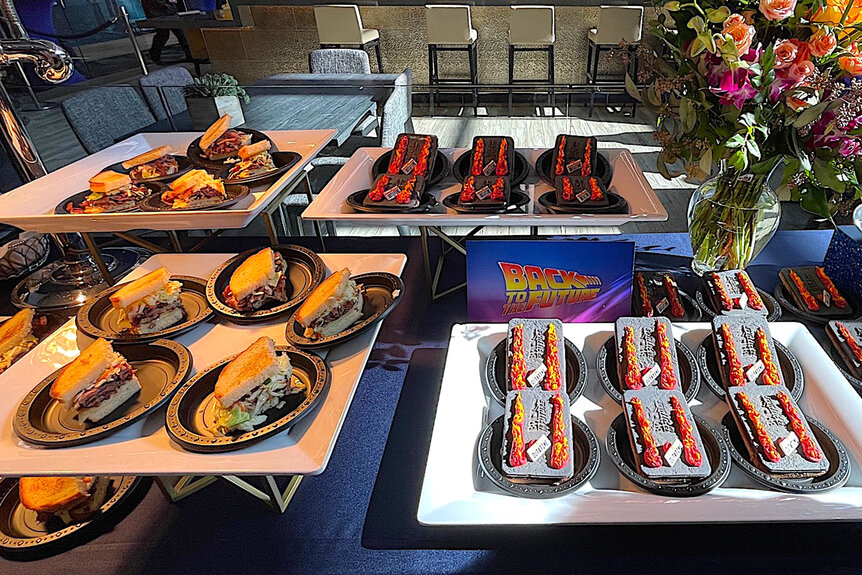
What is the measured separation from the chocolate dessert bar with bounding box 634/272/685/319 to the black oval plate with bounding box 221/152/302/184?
762mm

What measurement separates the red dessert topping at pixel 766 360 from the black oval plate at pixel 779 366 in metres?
0.02

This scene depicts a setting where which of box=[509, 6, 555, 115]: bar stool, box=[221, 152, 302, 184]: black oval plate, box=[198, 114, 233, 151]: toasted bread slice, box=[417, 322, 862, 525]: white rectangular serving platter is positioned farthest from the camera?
box=[509, 6, 555, 115]: bar stool

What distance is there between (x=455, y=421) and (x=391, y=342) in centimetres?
34

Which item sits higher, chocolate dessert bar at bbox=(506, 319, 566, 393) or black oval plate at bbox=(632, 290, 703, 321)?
chocolate dessert bar at bbox=(506, 319, 566, 393)

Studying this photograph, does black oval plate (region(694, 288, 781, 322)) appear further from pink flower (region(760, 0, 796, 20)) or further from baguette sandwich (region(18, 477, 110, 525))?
baguette sandwich (region(18, 477, 110, 525))

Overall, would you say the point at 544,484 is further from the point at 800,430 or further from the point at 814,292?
the point at 814,292

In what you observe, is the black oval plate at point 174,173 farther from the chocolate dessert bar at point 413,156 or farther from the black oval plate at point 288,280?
the chocolate dessert bar at point 413,156

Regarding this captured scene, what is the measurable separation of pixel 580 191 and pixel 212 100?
3.69 feet

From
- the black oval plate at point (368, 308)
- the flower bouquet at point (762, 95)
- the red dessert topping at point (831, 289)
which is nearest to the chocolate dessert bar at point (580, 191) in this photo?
the flower bouquet at point (762, 95)

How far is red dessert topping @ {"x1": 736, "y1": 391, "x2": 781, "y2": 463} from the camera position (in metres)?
0.63

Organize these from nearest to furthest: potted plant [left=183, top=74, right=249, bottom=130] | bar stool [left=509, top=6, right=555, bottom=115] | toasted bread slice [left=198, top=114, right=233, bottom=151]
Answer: toasted bread slice [left=198, top=114, right=233, bottom=151] → potted plant [left=183, top=74, right=249, bottom=130] → bar stool [left=509, top=6, right=555, bottom=115]

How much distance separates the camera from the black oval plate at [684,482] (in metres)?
0.60

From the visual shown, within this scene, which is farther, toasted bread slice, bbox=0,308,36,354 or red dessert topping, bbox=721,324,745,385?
toasted bread slice, bbox=0,308,36,354

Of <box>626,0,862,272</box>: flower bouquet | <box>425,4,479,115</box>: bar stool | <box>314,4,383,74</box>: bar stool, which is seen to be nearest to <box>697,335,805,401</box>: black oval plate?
<box>626,0,862,272</box>: flower bouquet
